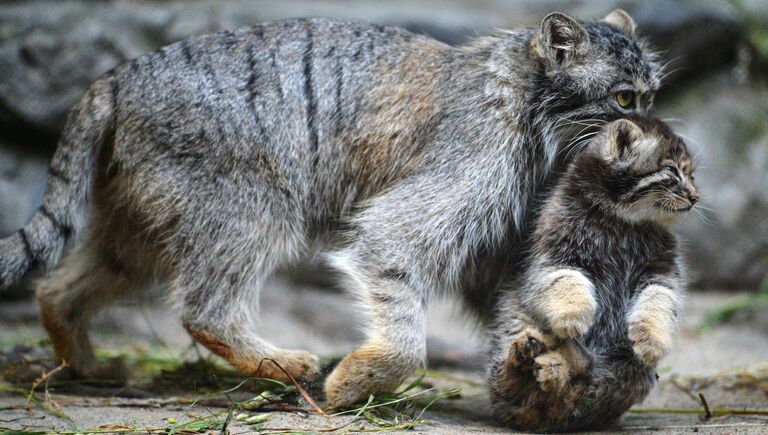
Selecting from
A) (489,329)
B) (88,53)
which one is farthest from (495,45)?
(88,53)

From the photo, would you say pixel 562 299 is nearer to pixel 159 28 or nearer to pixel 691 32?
pixel 159 28

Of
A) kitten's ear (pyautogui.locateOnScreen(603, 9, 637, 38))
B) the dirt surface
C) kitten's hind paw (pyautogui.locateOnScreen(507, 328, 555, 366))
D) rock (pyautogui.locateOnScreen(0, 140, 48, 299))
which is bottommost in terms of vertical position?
the dirt surface

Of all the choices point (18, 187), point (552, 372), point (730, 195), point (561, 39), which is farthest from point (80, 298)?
point (730, 195)

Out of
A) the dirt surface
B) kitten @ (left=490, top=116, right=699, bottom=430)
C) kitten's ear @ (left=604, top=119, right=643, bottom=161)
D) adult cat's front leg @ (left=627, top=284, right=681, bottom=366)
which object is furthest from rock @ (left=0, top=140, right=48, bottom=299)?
adult cat's front leg @ (left=627, top=284, right=681, bottom=366)

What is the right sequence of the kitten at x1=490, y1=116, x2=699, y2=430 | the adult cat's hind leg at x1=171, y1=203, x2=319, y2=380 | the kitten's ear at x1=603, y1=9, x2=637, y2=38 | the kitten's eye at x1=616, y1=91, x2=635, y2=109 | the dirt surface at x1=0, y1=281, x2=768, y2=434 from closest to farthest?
the kitten at x1=490, y1=116, x2=699, y2=430 → the dirt surface at x1=0, y1=281, x2=768, y2=434 → the adult cat's hind leg at x1=171, y1=203, x2=319, y2=380 → the kitten's eye at x1=616, y1=91, x2=635, y2=109 → the kitten's ear at x1=603, y1=9, x2=637, y2=38

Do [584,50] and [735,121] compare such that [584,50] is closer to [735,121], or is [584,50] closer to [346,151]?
[346,151]

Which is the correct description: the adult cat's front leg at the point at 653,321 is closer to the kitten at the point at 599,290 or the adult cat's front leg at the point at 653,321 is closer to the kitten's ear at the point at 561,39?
the kitten at the point at 599,290

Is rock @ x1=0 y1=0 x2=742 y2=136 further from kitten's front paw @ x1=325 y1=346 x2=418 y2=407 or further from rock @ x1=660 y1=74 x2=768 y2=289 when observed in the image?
kitten's front paw @ x1=325 y1=346 x2=418 y2=407
